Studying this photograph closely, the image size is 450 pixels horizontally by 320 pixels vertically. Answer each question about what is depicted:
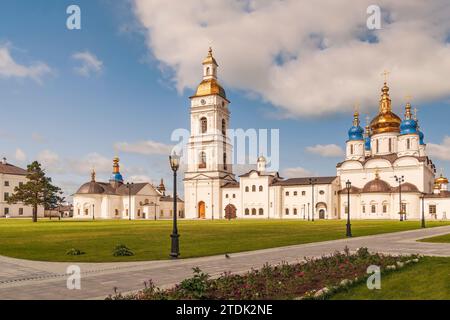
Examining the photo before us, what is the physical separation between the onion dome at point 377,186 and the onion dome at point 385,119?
15.4m

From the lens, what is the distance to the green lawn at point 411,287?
903 centimetres

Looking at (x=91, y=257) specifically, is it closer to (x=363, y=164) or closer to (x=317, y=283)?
(x=317, y=283)

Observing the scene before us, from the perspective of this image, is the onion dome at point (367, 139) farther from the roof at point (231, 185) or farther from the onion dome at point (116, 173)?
the onion dome at point (116, 173)

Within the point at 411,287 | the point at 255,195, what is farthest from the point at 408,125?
the point at 411,287

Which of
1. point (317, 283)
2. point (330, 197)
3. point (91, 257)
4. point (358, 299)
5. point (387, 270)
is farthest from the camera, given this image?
point (330, 197)

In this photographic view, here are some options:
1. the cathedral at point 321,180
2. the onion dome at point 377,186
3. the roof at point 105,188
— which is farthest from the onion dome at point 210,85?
the onion dome at point 377,186

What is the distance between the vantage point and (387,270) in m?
12.1

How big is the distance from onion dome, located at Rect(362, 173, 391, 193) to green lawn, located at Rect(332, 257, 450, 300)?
7353cm

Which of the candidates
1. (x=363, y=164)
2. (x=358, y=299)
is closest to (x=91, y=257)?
(x=358, y=299)

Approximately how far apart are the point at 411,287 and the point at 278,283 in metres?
3.31

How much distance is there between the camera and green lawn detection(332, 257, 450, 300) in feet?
29.6

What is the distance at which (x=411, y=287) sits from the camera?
392 inches
